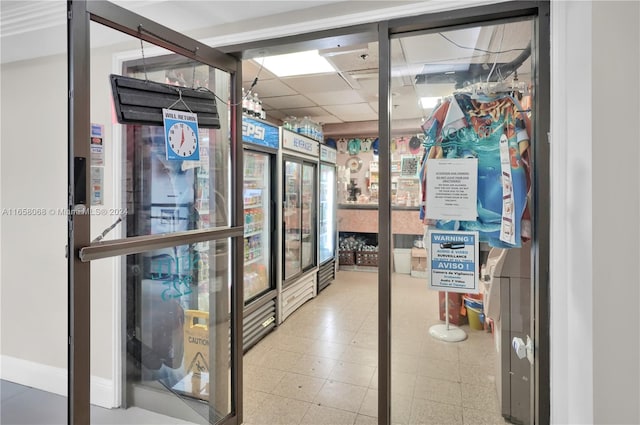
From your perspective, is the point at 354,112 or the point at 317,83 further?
the point at 354,112

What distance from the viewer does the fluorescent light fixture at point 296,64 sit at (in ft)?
10.2

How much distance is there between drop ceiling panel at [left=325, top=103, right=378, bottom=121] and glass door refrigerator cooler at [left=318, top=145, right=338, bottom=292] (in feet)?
1.82

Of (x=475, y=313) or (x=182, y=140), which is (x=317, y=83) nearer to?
(x=182, y=140)

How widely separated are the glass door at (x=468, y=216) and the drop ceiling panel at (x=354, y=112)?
325cm

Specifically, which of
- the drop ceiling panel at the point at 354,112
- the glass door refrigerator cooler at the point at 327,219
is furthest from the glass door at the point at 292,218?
the drop ceiling panel at the point at 354,112

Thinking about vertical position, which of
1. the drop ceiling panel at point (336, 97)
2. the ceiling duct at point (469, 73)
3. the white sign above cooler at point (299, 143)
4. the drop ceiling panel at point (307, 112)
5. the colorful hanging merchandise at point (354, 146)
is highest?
the drop ceiling panel at point (307, 112)

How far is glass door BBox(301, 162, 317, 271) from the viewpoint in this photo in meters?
4.98

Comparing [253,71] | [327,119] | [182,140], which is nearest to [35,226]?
[182,140]

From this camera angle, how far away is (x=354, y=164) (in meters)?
6.86

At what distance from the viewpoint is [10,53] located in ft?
8.45

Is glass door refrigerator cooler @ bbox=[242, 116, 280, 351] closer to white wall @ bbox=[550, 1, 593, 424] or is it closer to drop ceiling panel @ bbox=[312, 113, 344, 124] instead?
drop ceiling panel @ bbox=[312, 113, 344, 124]

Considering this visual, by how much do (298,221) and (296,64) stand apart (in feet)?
6.77

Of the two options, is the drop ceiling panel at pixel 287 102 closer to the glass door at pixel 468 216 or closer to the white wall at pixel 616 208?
the glass door at pixel 468 216

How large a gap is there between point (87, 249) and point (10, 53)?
2.25 meters
